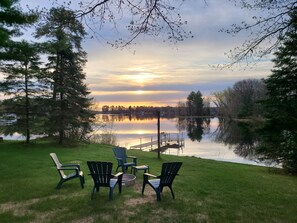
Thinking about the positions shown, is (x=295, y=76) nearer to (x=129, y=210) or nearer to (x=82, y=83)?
(x=129, y=210)

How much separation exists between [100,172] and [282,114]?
29.4 feet

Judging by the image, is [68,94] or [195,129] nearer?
[68,94]

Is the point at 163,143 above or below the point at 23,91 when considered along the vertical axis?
below

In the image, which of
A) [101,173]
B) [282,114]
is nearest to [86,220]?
[101,173]

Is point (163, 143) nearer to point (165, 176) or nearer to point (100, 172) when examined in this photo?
point (165, 176)

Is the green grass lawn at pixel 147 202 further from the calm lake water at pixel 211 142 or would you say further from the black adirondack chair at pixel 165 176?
the calm lake water at pixel 211 142

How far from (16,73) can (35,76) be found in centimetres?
106

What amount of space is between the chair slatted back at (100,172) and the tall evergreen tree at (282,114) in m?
8.77

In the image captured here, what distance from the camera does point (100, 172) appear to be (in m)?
5.81

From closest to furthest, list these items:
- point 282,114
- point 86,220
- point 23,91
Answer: point 86,220 < point 282,114 < point 23,91

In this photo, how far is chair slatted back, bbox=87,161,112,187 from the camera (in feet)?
18.8

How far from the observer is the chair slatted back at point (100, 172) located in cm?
573

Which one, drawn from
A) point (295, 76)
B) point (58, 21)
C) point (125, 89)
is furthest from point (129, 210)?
point (125, 89)

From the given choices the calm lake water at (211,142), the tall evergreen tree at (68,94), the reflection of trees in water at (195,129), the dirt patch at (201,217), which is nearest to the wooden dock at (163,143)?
the calm lake water at (211,142)
